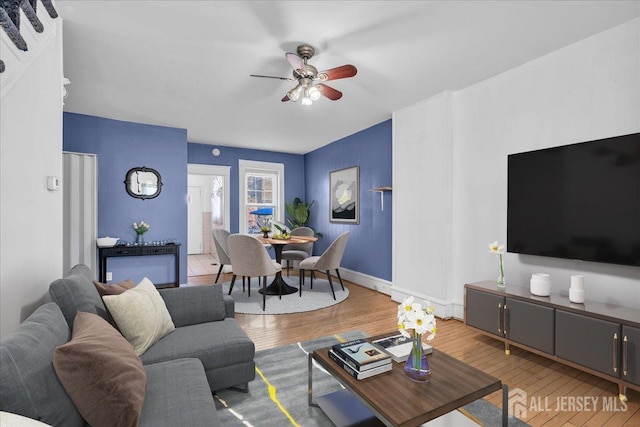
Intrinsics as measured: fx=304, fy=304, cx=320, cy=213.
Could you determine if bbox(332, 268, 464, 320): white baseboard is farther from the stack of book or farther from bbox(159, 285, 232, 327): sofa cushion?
bbox(159, 285, 232, 327): sofa cushion

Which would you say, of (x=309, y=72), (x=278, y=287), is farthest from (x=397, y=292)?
(x=309, y=72)

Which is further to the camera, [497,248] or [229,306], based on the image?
[497,248]

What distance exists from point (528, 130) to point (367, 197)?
2.49 meters

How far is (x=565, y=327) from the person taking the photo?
218 centimetres

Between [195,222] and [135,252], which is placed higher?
[195,222]

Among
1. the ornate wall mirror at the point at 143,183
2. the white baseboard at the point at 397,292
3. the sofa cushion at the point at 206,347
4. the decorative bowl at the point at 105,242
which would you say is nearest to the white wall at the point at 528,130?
the white baseboard at the point at 397,292

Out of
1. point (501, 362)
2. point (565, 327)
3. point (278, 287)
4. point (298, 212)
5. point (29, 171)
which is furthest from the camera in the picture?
point (298, 212)

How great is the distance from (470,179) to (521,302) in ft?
4.53

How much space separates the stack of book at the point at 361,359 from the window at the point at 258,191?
4.81m

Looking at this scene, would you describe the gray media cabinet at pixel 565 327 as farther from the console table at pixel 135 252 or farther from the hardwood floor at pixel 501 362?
the console table at pixel 135 252

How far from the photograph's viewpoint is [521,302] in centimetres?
246

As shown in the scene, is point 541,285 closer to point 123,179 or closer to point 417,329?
point 417,329

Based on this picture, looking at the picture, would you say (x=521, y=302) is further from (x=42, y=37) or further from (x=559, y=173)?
(x=42, y=37)

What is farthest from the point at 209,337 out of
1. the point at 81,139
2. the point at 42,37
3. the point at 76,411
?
the point at 81,139
